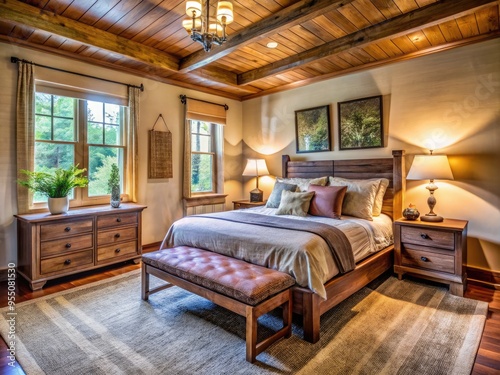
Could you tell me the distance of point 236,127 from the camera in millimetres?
5598

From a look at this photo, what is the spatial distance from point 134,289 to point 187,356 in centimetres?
134

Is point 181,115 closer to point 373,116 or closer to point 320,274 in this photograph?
point 373,116

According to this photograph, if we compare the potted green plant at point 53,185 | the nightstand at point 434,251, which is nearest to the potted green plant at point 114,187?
the potted green plant at point 53,185

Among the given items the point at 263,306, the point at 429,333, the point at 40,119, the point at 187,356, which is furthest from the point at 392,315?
the point at 40,119

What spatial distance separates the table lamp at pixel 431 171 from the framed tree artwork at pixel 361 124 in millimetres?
754

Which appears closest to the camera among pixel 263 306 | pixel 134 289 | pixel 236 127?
pixel 263 306

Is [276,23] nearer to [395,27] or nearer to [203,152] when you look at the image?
[395,27]

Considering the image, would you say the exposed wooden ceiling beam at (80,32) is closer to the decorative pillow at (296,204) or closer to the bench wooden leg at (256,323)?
the decorative pillow at (296,204)

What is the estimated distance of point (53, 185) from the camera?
3.12 meters

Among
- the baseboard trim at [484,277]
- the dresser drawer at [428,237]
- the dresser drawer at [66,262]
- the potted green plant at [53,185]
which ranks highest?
the potted green plant at [53,185]

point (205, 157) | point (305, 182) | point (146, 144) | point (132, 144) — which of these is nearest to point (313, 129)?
point (305, 182)

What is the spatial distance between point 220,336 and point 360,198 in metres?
2.21

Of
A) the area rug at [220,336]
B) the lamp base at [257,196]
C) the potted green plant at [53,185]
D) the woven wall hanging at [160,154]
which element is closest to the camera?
the area rug at [220,336]

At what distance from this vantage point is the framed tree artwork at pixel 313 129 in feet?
14.5
